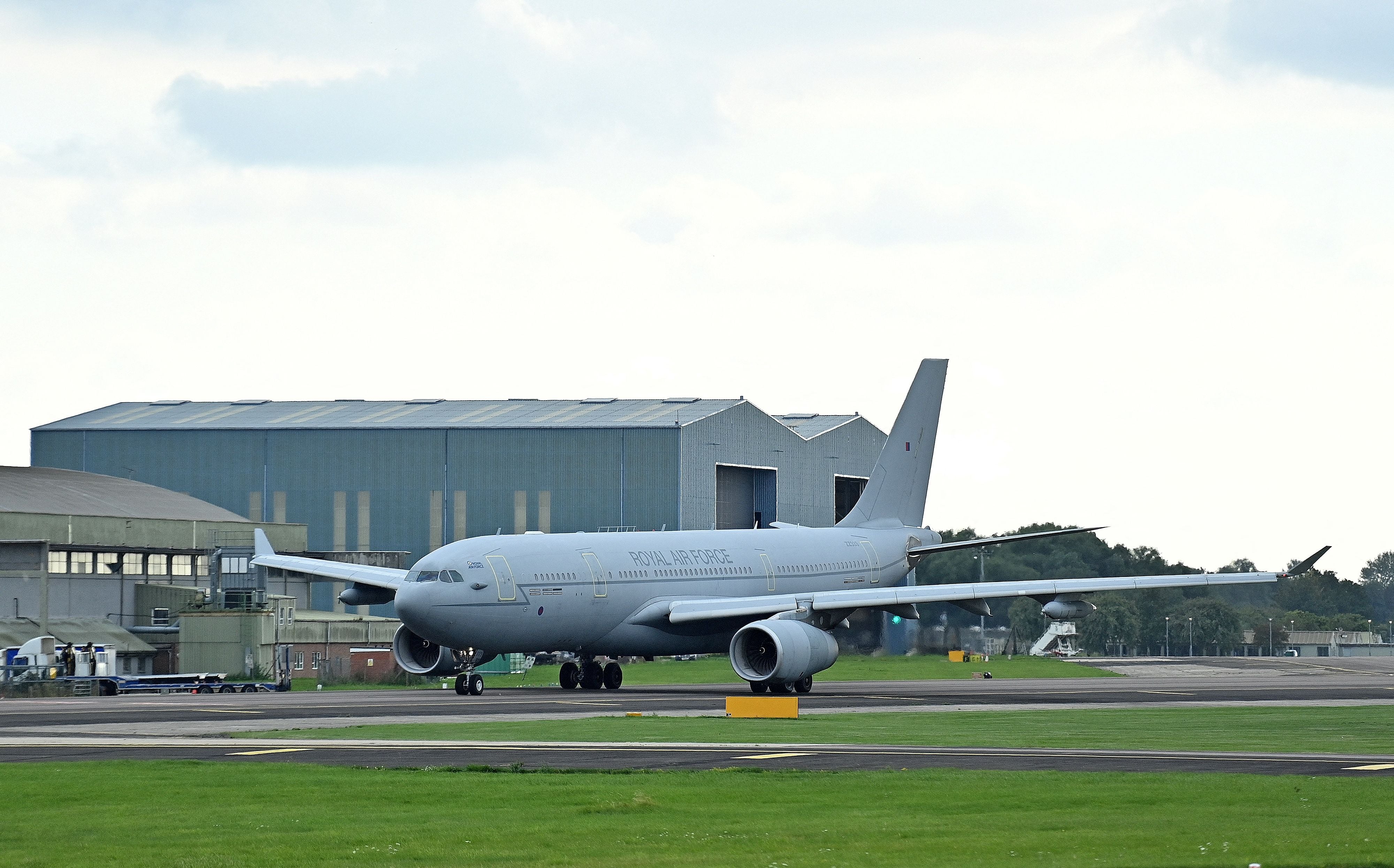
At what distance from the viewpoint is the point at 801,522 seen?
115875mm

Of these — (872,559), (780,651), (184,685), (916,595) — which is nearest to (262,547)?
(184,685)

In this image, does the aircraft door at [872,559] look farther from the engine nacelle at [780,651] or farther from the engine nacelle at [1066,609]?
the engine nacelle at [1066,609]

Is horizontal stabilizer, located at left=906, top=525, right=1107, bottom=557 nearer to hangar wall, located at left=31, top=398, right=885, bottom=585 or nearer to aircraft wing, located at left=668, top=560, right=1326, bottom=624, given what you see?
aircraft wing, located at left=668, top=560, right=1326, bottom=624

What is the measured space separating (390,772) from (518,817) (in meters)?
5.42

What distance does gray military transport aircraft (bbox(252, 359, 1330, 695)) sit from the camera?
167 feet

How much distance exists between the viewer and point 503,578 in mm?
51188

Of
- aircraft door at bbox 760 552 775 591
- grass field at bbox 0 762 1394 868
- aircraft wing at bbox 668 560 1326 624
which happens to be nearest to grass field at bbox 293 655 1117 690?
aircraft door at bbox 760 552 775 591

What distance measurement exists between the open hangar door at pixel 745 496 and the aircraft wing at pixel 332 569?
149 feet

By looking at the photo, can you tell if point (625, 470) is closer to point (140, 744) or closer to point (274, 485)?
point (274, 485)

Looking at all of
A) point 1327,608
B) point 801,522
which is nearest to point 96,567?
point 801,522

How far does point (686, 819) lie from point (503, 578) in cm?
3120

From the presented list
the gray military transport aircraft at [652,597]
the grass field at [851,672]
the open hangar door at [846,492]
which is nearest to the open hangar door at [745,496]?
the open hangar door at [846,492]

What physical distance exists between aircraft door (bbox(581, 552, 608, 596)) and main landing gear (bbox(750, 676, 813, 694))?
5.22 meters

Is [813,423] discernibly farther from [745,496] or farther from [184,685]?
[184,685]
